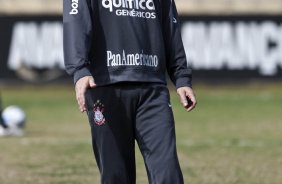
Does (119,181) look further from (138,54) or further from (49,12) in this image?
(49,12)

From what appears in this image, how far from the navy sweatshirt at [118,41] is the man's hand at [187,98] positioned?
0.18 ft

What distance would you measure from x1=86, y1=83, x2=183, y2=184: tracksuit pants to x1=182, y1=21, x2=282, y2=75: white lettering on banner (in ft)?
63.0

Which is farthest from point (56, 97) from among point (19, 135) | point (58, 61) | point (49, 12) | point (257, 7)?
point (19, 135)

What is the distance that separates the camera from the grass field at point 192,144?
34.1ft

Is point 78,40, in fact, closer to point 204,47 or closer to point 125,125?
point 125,125

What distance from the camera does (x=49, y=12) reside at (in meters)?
26.7

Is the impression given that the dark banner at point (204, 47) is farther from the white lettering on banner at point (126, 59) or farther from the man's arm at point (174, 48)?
the white lettering on banner at point (126, 59)

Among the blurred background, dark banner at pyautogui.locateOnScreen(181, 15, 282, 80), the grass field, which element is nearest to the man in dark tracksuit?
the grass field

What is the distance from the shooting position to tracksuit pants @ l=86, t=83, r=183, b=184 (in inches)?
243

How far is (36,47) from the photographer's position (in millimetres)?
25750

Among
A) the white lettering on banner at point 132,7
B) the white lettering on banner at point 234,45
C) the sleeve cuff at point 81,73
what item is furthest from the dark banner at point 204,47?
the sleeve cuff at point 81,73

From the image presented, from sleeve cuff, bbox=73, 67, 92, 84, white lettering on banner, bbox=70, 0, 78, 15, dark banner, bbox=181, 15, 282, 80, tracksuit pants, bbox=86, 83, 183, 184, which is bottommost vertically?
dark banner, bbox=181, 15, 282, 80

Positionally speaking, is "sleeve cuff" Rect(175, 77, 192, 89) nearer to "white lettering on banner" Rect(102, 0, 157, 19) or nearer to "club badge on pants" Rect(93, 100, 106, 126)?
"white lettering on banner" Rect(102, 0, 157, 19)

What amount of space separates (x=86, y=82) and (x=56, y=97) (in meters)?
18.8
